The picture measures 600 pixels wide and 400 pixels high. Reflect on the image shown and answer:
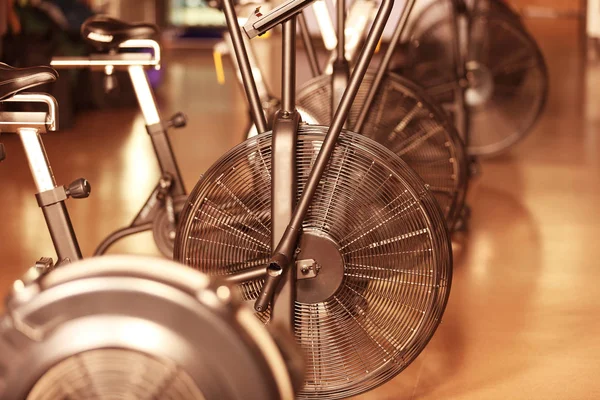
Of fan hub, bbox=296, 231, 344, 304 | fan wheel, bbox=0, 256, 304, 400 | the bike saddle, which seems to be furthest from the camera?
the bike saddle

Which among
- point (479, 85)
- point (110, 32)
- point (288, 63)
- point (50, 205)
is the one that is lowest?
point (50, 205)

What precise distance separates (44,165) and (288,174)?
0.62m

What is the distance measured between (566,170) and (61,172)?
262 cm

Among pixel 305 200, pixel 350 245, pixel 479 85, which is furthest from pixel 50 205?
pixel 479 85

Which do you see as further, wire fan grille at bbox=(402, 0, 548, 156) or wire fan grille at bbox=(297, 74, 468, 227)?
wire fan grille at bbox=(402, 0, 548, 156)

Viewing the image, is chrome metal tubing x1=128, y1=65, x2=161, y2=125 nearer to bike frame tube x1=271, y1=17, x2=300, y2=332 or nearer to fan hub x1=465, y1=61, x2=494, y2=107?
bike frame tube x1=271, y1=17, x2=300, y2=332

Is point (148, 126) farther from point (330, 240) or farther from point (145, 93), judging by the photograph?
point (330, 240)

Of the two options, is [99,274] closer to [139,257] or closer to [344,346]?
[139,257]

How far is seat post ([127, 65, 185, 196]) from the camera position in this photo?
10.5 ft

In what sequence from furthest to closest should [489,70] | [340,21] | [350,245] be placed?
1. [489,70]
2. [340,21]
3. [350,245]

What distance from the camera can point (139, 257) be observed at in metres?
1.65

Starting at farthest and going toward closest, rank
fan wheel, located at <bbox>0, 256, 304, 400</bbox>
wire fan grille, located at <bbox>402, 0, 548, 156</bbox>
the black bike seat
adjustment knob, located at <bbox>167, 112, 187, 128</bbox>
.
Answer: wire fan grille, located at <bbox>402, 0, 548, 156</bbox>, adjustment knob, located at <bbox>167, 112, 187, 128</bbox>, the black bike seat, fan wheel, located at <bbox>0, 256, 304, 400</bbox>

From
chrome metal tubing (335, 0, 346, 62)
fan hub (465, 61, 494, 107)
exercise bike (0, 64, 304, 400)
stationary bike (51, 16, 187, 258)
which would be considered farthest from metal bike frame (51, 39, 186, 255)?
fan hub (465, 61, 494, 107)

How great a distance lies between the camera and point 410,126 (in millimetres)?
3369
